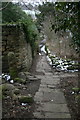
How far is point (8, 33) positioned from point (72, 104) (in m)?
3.64

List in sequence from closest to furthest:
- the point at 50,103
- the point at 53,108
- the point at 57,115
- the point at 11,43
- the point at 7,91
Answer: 1. the point at 57,115
2. the point at 53,108
3. the point at 50,103
4. the point at 7,91
5. the point at 11,43

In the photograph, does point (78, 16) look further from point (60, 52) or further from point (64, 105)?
point (60, 52)

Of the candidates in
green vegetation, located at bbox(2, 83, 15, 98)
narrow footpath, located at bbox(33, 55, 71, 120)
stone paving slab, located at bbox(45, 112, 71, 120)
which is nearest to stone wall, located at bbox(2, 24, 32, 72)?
narrow footpath, located at bbox(33, 55, 71, 120)

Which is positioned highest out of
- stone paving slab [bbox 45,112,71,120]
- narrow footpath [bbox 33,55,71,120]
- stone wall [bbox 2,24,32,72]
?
stone wall [bbox 2,24,32,72]

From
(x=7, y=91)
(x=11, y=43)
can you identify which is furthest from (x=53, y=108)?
(x=11, y=43)

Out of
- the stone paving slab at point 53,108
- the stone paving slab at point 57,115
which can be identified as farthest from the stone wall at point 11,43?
the stone paving slab at point 57,115

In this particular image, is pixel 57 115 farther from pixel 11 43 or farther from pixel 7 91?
pixel 11 43

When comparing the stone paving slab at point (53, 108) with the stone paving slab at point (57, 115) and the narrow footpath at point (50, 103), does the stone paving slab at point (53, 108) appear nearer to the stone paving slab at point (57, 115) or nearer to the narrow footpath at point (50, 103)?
the narrow footpath at point (50, 103)

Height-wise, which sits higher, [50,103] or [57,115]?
[57,115]

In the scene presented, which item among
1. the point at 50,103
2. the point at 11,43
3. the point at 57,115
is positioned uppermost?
the point at 11,43

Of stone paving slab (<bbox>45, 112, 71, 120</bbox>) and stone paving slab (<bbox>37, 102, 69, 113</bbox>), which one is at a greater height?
stone paving slab (<bbox>45, 112, 71, 120</bbox>)

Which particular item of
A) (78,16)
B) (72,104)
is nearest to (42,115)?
(72,104)

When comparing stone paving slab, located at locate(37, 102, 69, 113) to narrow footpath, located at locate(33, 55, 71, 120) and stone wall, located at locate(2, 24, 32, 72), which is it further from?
stone wall, located at locate(2, 24, 32, 72)

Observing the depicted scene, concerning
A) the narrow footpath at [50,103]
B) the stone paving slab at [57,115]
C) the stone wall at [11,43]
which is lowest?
the narrow footpath at [50,103]
